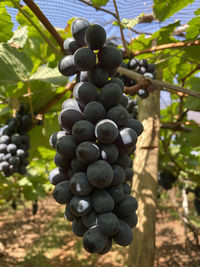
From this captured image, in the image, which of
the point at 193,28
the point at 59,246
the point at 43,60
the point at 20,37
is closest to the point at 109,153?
the point at 193,28

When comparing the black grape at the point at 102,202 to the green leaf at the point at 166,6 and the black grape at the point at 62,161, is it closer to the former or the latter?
the black grape at the point at 62,161

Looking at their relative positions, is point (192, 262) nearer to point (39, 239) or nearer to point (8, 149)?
point (39, 239)

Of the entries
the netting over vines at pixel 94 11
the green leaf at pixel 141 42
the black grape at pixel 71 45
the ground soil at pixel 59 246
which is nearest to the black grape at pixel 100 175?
the black grape at pixel 71 45

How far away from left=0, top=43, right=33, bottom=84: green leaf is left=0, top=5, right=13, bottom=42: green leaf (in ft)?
0.22

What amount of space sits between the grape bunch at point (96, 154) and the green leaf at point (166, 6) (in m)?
0.72

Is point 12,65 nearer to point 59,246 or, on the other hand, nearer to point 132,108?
point 132,108

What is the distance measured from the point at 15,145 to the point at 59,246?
4.28 meters

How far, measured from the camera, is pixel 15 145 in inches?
56.2

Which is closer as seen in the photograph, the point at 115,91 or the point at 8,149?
the point at 115,91

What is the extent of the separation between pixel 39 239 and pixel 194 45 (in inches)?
209

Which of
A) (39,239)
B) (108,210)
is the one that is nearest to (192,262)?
(39,239)

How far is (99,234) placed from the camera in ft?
1.90

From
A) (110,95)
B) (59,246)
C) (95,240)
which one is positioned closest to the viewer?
(95,240)

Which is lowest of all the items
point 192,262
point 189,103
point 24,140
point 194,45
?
point 192,262
